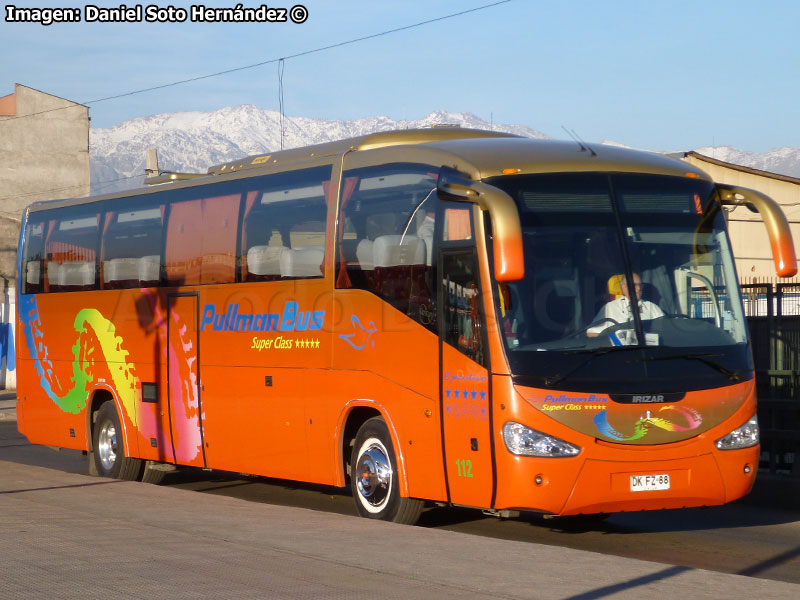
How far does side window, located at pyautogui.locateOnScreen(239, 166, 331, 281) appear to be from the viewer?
12727 millimetres

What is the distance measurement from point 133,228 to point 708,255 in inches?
327

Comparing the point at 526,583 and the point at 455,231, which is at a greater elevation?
the point at 455,231

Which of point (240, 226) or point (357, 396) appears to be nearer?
point (357, 396)

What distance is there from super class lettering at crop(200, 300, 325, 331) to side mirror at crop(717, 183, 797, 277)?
4205mm

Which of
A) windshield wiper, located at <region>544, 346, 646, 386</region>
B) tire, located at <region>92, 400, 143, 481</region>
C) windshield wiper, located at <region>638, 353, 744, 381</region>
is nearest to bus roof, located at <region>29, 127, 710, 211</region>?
windshield wiper, located at <region>544, 346, 646, 386</region>

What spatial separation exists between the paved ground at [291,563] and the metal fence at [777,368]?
A: 535cm

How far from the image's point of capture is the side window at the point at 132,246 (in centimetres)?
1577

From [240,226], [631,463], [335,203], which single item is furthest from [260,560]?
[240,226]

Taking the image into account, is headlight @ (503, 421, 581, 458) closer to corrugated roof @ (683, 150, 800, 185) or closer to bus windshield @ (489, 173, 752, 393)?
bus windshield @ (489, 173, 752, 393)

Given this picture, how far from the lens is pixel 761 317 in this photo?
572 inches

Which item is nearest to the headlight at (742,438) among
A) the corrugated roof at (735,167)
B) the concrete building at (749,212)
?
the corrugated roof at (735,167)

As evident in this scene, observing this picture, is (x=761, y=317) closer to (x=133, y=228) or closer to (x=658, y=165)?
(x=658, y=165)

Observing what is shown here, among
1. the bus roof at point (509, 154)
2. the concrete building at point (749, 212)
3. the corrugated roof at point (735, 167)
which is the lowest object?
the bus roof at point (509, 154)

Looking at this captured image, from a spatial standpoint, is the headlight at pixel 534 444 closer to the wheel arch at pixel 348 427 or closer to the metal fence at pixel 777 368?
the wheel arch at pixel 348 427
